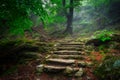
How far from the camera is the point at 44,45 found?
8547 millimetres

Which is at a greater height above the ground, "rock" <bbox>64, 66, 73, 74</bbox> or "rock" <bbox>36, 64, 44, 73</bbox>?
"rock" <bbox>64, 66, 73, 74</bbox>

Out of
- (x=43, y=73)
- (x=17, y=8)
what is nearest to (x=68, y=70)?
(x=43, y=73)

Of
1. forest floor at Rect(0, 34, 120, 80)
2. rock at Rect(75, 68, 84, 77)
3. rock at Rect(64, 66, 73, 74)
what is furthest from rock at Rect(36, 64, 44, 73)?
rock at Rect(75, 68, 84, 77)

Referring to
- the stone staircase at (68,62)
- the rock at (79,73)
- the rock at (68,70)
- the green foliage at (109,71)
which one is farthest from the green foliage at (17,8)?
the green foliage at (109,71)

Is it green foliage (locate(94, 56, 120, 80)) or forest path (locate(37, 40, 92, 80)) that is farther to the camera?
forest path (locate(37, 40, 92, 80))

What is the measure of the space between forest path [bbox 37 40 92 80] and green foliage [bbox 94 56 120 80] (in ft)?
2.43

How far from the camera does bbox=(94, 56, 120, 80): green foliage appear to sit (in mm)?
4773

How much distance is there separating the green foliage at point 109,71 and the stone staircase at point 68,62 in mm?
775

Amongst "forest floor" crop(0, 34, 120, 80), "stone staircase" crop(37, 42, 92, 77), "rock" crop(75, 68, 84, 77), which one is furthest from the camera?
"stone staircase" crop(37, 42, 92, 77)

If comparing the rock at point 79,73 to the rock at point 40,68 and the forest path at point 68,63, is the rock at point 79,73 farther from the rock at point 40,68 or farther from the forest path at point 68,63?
the rock at point 40,68

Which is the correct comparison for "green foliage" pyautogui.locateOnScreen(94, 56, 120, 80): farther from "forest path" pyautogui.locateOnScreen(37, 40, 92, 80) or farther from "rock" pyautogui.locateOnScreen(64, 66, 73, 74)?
"rock" pyautogui.locateOnScreen(64, 66, 73, 74)

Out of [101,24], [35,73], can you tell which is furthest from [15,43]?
[101,24]

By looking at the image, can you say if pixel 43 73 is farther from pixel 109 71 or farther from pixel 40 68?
pixel 109 71

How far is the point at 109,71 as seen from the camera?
500cm
